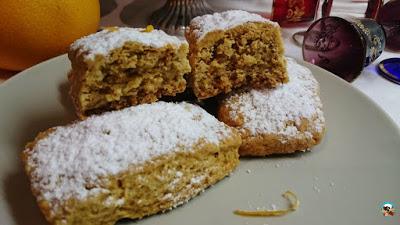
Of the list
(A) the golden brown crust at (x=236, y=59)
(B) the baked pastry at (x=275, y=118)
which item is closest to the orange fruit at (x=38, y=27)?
(A) the golden brown crust at (x=236, y=59)

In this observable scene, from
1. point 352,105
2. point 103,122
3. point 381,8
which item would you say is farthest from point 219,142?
point 381,8

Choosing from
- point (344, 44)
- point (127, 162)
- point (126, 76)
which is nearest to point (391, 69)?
point (344, 44)

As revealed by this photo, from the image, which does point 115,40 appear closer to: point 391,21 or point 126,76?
point 126,76

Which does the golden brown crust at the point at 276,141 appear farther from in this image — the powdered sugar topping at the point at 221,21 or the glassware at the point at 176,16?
the glassware at the point at 176,16

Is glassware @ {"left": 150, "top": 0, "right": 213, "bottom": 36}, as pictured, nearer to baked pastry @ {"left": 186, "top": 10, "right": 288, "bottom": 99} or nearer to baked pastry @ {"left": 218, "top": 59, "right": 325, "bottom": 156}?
baked pastry @ {"left": 186, "top": 10, "right": 288, "bottom": 99}

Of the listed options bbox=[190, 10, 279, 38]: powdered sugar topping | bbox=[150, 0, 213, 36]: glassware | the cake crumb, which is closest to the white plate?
the cake crumb

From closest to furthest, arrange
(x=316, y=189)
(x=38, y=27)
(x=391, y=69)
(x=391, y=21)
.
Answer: (x=316, y=189), (x=38, y=27), (x=391, y=69), (x=391, y=21)
